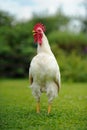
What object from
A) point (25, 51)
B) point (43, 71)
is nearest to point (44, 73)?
point (43, 71)

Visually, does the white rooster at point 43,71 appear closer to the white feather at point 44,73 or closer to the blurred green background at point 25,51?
the white feather at point 44,73

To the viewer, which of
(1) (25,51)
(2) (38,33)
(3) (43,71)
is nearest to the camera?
(3) (43,71)

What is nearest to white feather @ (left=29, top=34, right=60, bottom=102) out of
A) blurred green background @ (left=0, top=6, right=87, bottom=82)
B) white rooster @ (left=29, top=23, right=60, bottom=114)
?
white rooster @ (left=29, top=23, right=60, bottom=114)

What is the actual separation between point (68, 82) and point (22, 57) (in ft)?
11.7

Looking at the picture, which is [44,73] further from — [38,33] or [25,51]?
[25,51]

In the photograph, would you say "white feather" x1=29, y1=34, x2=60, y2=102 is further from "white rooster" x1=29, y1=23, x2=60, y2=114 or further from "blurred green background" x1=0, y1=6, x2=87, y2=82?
"blurred green background" x1=0, y1=6, x2=87, y2=82

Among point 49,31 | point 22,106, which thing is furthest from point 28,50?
point 22,106

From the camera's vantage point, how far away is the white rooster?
835 centimetres

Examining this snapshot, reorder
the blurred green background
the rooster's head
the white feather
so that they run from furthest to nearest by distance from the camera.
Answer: the blurred green background < the rooster's head < the white feather

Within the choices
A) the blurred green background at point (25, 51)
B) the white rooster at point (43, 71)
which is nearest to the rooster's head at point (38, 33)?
the white rooster at point (43, 71)

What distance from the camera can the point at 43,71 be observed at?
8336mm

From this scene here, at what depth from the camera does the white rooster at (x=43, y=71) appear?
8.35 metres

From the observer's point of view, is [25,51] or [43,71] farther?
[25,51]

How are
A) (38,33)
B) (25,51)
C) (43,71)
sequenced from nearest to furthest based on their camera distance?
1. (43,71)
2. (38,33)
3. (25,51)
